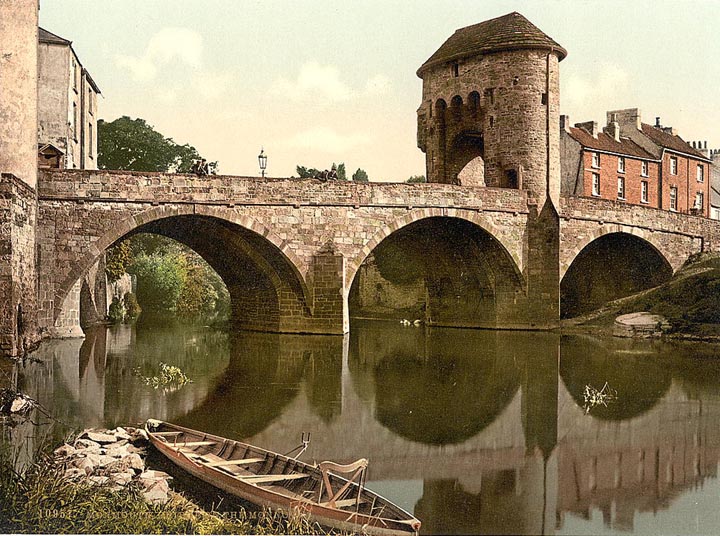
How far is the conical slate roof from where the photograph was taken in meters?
25.6

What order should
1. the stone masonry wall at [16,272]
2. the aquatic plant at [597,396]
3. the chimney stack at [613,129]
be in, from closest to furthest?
the aquatic plant at [597,396]
the stone masonry wall at [16,272]
the chimney stack at [613,129]

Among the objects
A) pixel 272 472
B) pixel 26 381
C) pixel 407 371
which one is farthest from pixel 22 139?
pixel 272 472

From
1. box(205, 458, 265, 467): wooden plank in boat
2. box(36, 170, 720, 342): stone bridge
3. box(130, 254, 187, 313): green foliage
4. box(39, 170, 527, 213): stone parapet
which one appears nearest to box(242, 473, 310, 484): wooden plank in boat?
box(205, 458, 265, 467): wooden plank in boat

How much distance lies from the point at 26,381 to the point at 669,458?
945 cm

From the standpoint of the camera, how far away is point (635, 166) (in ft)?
117

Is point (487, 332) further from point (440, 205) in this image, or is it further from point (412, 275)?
point (412, 275)

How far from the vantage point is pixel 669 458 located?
9086 millimetres

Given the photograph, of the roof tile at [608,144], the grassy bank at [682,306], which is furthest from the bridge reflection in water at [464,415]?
the roof tile at [608,144]

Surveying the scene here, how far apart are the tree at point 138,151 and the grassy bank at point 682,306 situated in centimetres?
1352

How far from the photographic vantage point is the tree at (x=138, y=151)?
16.5 m

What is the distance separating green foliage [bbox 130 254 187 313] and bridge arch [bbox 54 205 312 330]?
8884 mm

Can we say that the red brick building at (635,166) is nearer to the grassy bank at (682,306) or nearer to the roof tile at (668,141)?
the roof tile at (668,141)

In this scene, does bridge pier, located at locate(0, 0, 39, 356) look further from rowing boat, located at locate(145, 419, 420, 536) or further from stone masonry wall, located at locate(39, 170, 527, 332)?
rowing boat, located at locate(145, 419, 420, 536)

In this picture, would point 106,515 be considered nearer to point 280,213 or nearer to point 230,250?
point 280,213
